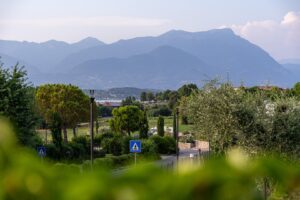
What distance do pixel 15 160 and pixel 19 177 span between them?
62mm

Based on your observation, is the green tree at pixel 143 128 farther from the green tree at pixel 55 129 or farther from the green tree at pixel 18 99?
the green tree at pixel 18 99

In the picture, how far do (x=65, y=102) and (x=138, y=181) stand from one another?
5057 centimetres

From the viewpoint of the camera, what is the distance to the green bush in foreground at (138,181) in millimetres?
917

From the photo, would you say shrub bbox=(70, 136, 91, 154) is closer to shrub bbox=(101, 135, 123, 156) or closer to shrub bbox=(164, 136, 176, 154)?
shrub bbox=(101, 135, 123, 156)

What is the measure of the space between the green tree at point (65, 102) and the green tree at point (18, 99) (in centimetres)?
2687

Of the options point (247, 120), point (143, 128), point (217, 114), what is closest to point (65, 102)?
point (143, 128)

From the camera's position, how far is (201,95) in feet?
71.1

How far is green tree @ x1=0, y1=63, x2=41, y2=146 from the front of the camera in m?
22.7

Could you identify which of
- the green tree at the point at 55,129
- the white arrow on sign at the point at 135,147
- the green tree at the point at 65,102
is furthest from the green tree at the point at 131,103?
the white arrow on sign at the point at 135,147

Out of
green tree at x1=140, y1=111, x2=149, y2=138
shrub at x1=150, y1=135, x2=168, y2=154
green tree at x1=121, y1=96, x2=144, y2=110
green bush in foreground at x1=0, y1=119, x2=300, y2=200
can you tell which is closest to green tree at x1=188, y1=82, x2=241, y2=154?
green bush in foreground at x1=0, y1=119, x2=300, y2=200

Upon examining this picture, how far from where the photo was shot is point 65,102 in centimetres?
5100

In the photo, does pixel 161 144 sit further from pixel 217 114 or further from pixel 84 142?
pixel 217 114

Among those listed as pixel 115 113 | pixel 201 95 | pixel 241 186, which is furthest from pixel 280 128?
pixel 115 113

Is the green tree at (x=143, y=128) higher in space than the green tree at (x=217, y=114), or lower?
lower
